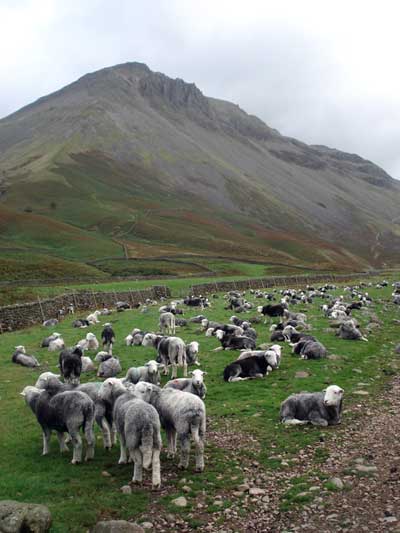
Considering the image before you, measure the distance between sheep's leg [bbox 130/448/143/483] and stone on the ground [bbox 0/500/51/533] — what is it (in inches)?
92.5

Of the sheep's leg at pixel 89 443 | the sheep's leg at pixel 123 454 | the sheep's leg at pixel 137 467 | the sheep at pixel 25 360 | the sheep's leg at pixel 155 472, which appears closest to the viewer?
the sheep's leg at pixel 155 472

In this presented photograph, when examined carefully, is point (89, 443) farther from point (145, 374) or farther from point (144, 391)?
point (145, 374)

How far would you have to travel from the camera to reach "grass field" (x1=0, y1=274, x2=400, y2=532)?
10.3 m

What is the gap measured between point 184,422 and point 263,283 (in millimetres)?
69144

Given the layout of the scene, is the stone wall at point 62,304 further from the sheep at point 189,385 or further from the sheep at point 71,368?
the sheep at point 189,385

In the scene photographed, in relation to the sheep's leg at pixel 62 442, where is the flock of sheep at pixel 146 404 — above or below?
above

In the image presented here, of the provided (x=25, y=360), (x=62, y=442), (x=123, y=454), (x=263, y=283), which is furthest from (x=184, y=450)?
(x=263, y=283)

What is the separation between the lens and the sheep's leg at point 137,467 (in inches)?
436

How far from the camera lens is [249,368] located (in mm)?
20328

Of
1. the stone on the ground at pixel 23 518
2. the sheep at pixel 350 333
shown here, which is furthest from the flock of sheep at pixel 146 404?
the sheep at pixel 350 333

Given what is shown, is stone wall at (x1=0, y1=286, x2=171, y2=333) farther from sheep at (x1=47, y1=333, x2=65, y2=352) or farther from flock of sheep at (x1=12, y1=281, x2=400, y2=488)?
flock of sheep at (x1=12, y1=281, x2=400, y2=488)

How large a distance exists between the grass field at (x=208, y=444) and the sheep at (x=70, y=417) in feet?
1.26

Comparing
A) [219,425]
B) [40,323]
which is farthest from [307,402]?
[40,323]

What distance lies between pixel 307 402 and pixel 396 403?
3.37 m
